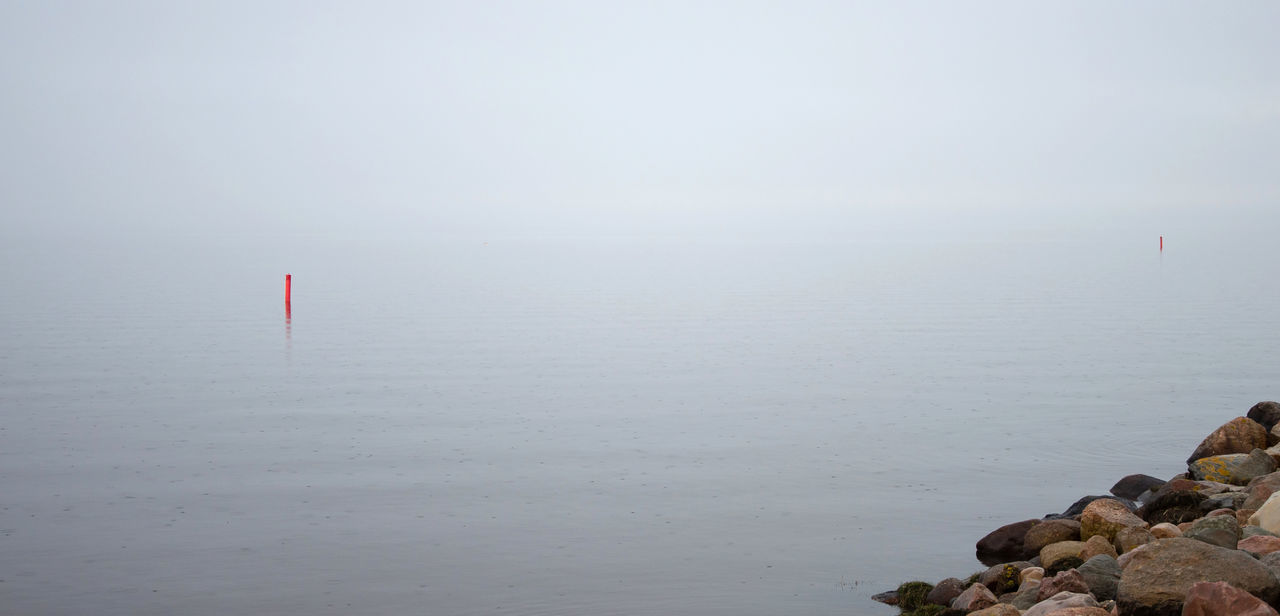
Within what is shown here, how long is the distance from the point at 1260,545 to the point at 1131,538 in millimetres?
1736

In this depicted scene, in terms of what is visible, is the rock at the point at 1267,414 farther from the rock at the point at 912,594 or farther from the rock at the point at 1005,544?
the rock at the point at 912,594

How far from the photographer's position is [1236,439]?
20109 millimetres

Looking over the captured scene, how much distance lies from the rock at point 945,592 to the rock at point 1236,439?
26.4 feet

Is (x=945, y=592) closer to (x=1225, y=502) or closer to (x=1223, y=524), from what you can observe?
(x=1223, y=524)

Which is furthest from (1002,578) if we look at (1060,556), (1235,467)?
(1235,467)

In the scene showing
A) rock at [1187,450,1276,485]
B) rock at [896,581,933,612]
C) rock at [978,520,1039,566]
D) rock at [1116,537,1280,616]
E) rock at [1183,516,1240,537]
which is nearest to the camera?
rock at [1116,537,1280,616]

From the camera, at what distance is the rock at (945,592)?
45.6 feet

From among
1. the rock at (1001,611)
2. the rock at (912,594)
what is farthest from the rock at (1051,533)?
the rock at (1001,611)

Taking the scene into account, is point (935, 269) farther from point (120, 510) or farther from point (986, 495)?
point (120, 510)

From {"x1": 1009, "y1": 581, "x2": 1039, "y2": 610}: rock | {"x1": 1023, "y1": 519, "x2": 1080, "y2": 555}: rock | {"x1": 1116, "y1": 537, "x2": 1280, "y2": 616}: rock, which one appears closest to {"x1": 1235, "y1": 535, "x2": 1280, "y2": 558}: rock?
{"x1": 1116, "y1": 537, "x2": 1280, "y2": 616}: rock

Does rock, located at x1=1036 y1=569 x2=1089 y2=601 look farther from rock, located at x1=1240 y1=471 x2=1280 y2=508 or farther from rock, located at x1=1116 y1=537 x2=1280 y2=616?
rock, located at x1=1240 y1=471 x2=1280 y2=508

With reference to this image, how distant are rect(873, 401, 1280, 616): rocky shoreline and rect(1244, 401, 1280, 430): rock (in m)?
0.95

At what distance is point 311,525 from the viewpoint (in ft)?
55.9

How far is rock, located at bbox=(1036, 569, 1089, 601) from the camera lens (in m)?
12.4
